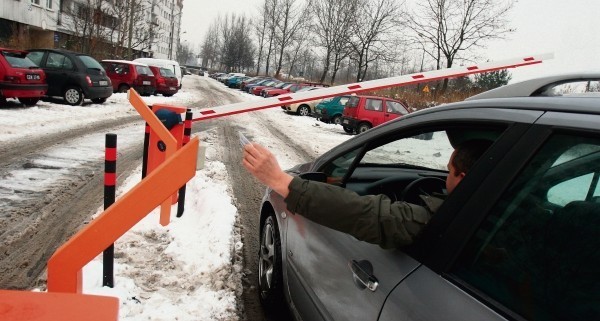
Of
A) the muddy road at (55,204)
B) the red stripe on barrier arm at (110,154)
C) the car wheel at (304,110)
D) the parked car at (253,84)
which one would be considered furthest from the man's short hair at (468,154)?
the parked car at (253,84)

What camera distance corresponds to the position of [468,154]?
1.80 meters

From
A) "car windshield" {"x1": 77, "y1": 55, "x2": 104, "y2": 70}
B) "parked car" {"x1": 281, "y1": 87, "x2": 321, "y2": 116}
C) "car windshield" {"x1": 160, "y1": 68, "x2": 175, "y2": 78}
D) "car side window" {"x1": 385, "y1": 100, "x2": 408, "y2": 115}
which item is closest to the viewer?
"car windshield" {"x1": 77, "y1": 55, "x2": 104, "y2": 70}

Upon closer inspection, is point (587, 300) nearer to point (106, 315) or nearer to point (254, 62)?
point (106, 315)

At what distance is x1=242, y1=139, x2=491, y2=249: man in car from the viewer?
173 cm

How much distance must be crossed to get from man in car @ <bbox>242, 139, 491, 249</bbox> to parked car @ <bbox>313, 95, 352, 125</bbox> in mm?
18142

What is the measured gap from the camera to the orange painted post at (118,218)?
2447 millimetres

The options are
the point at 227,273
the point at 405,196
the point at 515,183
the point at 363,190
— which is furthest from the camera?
the point at 227,273

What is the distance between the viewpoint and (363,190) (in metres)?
2.83

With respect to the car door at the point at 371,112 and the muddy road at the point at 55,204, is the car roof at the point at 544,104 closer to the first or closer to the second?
the muddy road at the point at 55,204

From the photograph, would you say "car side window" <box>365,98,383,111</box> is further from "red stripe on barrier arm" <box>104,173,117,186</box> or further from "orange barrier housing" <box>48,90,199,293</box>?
"orange barrier housing" <box>48,90,199,293</box>

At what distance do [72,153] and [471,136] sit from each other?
7.85 meters

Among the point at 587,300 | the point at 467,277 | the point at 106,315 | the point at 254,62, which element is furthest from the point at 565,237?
the point at 254,62

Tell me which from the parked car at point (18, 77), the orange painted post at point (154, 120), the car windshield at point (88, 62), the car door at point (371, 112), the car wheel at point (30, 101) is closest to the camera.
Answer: the orange painted post at point (154, 120)

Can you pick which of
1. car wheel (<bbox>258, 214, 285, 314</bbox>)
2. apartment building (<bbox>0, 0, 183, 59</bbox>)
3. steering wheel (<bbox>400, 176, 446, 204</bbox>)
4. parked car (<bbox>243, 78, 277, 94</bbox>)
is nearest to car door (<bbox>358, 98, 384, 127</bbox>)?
car wheel (<bbox>258, 214, 285, 314</bbox>)
